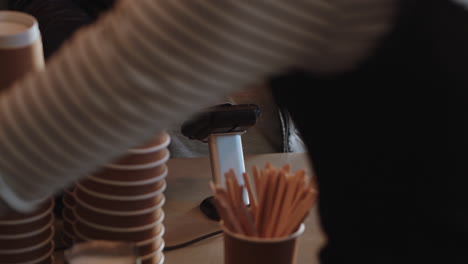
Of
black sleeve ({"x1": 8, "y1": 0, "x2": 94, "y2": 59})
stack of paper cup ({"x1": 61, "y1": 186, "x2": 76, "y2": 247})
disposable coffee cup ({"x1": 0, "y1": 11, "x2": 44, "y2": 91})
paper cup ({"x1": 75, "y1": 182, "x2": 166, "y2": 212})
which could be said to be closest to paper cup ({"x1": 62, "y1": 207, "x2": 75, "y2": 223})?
stack of paper cup ({"x1": 61, "y1": 186, "x2": 76, "y2": 247})

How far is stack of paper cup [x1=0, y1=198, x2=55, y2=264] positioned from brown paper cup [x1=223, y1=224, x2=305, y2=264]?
0.27 metres

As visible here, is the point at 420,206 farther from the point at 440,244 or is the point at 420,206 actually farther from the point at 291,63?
the point at 291,63

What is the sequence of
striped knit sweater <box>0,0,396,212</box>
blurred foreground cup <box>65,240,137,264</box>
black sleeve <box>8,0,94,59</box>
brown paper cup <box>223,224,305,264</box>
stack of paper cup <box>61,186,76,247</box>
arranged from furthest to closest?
black sleeve <box>8,0,94,59</box>
stack of paper cup <box>61,186,76,247</box>
brown paper cup <box>223,224,305,264</box>
blurred foreground cup <box>65,240,137,264</box>
striped knit sweater <box>0,0,396,212</box>

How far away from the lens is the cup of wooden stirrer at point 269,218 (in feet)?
3.27

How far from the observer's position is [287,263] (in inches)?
40.0

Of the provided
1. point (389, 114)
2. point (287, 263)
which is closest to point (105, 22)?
point (389, 114)

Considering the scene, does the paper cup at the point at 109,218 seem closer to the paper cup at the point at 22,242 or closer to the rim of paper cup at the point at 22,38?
the paper cup at the point at 22,242

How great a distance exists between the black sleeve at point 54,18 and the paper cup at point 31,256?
538 millimetres

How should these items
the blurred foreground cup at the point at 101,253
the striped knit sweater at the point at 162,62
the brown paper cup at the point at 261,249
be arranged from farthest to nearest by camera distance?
1. the brown paper cup at the point at 261,249
2. the blurred foreground cup at the point at 101,253
3. the striped knit sweater at the point at 162,62

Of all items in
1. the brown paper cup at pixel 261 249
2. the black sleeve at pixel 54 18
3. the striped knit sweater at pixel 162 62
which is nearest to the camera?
the striped knit sweater at pixel 162 62

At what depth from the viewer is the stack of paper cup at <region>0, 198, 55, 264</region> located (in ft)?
3.29

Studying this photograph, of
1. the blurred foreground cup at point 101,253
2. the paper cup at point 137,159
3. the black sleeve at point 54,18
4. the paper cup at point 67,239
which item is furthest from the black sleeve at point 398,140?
the black sleeve at point 54,18

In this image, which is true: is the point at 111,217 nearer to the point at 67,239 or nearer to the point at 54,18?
the point at 67,239

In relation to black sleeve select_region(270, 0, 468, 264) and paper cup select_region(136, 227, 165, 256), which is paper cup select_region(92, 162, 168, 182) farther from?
black sleeve select_region(270, 0, 468, 264)
